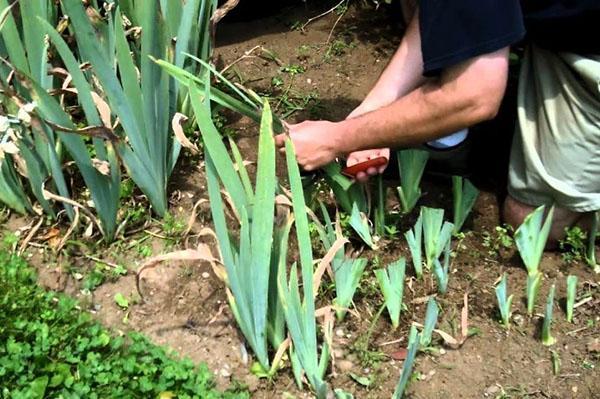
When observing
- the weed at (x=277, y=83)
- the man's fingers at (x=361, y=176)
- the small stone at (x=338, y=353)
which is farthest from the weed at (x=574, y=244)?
the weed at (x=277, y=83)

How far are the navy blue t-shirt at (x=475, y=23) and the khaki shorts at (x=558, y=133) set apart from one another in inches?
5.6

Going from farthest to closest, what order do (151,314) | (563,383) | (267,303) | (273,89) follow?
(273,89) < (151,314) < (563,383) < (267,303)

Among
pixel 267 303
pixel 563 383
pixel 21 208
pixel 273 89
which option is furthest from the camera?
pixel 273 89

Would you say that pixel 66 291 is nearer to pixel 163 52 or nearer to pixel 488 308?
pixel 163 52

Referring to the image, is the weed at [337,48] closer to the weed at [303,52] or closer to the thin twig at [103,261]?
the weed at [303,52]

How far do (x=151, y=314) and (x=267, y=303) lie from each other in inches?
14.3

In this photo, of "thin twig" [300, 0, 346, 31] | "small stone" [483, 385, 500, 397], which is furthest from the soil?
"thin twig" [300, 0, 346, 31]

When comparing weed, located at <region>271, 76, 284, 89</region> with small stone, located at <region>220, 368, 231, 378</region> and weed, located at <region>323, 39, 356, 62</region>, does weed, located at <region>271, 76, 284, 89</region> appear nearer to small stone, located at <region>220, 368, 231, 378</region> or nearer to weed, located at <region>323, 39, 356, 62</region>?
weed, located at <region>323, 39, 356, 62</region>

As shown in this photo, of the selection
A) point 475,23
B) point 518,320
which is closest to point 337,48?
point 475,23

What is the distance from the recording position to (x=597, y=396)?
1.73m

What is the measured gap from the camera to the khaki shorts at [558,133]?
6.66ft

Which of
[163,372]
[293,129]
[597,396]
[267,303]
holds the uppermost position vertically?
[293,129]

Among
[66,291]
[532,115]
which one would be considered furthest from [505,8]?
[66,291]

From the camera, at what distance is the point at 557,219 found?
84.7 inches
